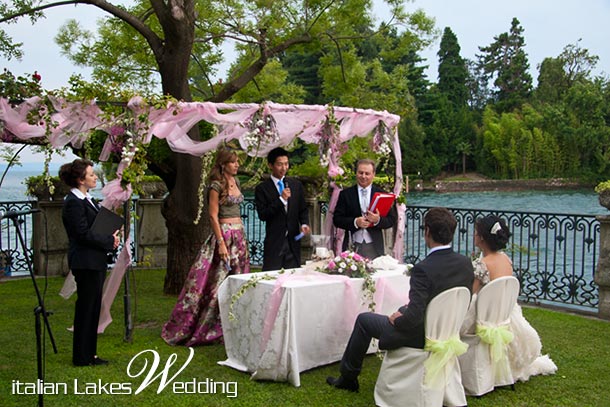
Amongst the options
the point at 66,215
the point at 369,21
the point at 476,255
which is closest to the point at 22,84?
the point at 66,215

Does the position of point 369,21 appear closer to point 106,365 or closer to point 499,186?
point 106,365

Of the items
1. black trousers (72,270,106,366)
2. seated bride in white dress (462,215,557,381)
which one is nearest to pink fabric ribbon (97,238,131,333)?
black trousers (72,270,106,366)

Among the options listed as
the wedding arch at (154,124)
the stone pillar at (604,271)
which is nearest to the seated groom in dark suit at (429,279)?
the wedding arch at (154,124)

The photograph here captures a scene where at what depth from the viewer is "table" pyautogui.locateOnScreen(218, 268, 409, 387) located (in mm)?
4793

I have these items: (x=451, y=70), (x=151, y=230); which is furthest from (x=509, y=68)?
(x=151, y=230)

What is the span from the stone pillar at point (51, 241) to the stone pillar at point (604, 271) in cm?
762

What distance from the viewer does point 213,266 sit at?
6.14 metres

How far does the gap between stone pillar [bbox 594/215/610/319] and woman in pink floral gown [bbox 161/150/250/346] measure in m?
4.06

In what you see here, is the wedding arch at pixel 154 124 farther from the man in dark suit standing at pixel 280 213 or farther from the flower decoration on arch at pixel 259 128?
the man in dark suit standing at pixel 280 213

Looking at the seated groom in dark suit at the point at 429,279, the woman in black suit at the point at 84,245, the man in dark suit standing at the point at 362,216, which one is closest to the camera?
the seated groom in dark suit at the point at 429,279

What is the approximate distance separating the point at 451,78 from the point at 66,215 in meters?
58.1

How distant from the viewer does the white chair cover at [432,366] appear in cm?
412

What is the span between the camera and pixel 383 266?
18.6 feet

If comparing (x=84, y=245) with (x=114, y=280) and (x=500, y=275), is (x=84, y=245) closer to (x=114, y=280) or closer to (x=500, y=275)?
(x=114, y=280)
